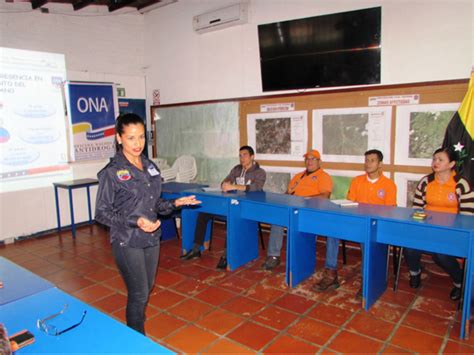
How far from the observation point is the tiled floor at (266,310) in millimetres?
2354

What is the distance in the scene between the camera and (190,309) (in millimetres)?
2844

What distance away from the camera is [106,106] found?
554 cm

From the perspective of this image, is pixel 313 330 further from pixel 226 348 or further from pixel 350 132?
pixel 350 132

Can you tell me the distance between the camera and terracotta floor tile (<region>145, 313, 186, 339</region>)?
2.52 m

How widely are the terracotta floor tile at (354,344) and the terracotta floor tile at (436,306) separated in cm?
67

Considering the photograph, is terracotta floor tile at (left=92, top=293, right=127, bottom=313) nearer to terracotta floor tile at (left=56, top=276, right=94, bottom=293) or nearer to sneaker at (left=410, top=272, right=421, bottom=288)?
terracotta floor tile at (left=56, top=276, right=94, bottom=293)

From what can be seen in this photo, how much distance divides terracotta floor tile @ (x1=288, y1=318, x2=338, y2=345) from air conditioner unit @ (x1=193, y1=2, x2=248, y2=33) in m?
3.80

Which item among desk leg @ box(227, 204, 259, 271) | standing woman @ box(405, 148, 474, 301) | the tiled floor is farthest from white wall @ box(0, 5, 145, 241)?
standing woman @ box(405, 148, 474, 301)

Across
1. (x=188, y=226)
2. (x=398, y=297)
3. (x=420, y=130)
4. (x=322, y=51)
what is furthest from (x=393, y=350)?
(x=322, y=51)

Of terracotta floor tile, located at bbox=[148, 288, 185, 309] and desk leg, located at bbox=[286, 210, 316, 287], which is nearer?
terracotta floor tile, located at bbox=[148, 288, 185, 309]

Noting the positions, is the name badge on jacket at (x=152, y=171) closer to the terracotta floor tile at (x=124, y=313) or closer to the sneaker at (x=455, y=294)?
the terracotta floor tile at (x=124, y=313)

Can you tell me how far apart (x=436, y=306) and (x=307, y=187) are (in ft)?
5.30

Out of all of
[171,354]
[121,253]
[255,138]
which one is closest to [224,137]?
[255,138]

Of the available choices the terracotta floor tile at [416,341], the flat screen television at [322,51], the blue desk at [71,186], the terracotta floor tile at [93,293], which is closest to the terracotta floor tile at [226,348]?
the terracotta floor tile at [416,341]
